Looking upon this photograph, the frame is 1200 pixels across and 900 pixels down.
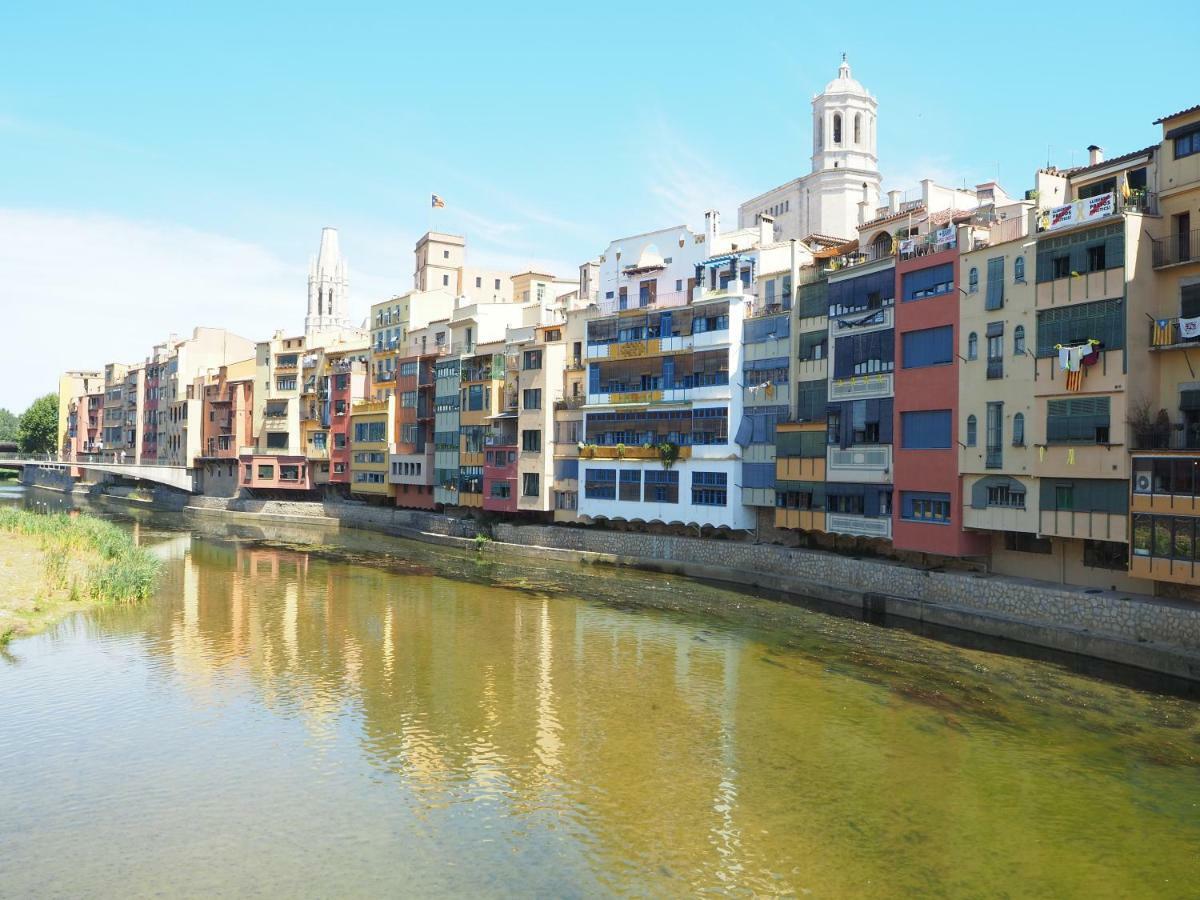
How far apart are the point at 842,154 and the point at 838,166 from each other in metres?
1.27

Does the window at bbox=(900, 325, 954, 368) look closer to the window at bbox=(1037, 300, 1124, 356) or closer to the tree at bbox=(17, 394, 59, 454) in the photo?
the window at bbox=(1037, 300, 1124, 356)

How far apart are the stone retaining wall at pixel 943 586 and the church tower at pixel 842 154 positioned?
4106 cm

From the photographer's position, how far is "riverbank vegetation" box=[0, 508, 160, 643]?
3344 cm

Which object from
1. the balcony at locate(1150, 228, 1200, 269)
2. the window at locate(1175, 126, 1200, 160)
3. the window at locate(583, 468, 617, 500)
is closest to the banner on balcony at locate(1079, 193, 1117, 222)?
the balcony at locate(1150, 228, 1200, 269)

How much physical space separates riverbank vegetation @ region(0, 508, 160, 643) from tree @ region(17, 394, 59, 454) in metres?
106

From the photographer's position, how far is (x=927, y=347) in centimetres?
3847

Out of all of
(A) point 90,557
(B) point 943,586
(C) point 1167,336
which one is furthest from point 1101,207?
(A) point 90,557

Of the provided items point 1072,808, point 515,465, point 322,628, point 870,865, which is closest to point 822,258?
point 515,465

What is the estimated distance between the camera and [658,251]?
59281 millimetres

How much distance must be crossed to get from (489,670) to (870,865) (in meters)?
15.0

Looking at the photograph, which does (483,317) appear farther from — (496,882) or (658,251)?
(496,882)

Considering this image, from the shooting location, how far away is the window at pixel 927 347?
37.6 metres

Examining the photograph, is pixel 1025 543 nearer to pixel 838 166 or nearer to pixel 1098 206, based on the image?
pixel 1098 206

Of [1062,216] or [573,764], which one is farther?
[1062,216]
